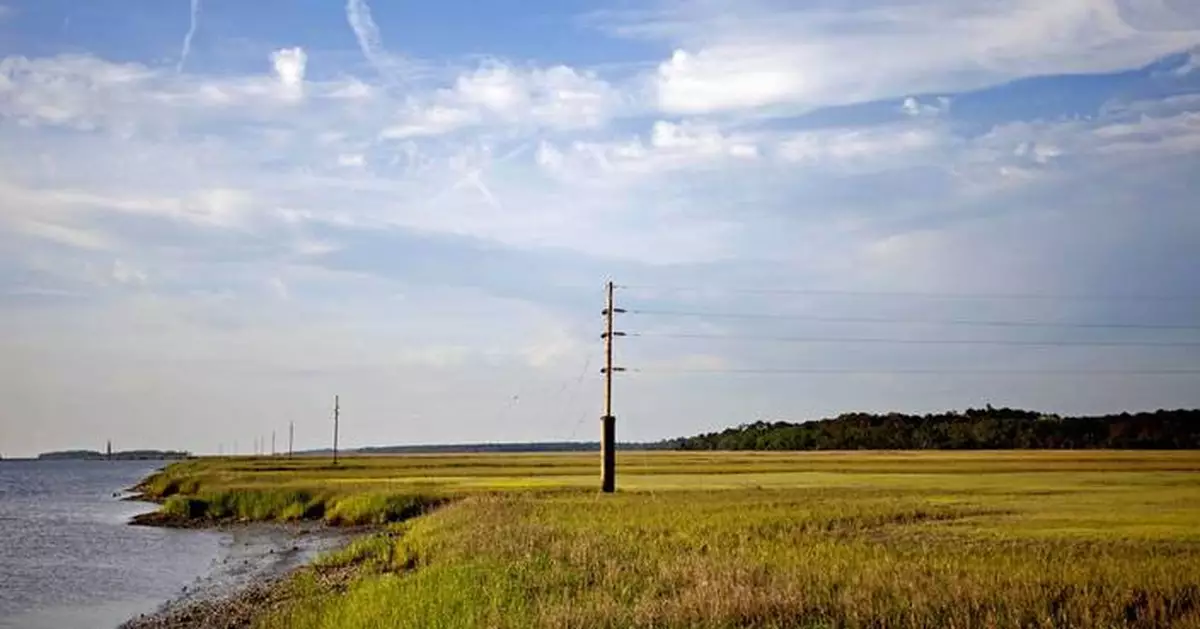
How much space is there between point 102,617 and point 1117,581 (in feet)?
76.3

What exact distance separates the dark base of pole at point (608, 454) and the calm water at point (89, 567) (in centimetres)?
1939

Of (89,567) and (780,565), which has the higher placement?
(780,565)

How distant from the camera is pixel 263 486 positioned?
263 feet

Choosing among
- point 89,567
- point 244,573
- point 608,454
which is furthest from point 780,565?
point 608,454

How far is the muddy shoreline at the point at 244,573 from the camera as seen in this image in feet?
91.4

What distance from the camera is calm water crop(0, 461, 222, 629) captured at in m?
32.4

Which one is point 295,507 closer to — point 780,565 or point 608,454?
point 608,454

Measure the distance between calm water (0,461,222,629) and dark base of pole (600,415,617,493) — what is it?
1939cm

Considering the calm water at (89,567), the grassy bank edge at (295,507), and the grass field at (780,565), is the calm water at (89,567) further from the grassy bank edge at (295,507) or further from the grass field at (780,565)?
the grass field at (780,565)

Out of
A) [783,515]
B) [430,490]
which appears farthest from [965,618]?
[430,490]

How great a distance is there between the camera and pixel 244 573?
39156 millimetres

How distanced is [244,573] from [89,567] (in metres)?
7.74

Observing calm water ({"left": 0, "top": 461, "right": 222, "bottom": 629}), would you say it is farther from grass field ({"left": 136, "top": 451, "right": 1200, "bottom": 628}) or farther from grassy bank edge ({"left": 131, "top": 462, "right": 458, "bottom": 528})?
grass field ({"left": 136, "top": 451, "right": 1200, "bottom": 628})

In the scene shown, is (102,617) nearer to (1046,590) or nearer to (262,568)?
(262,568)
